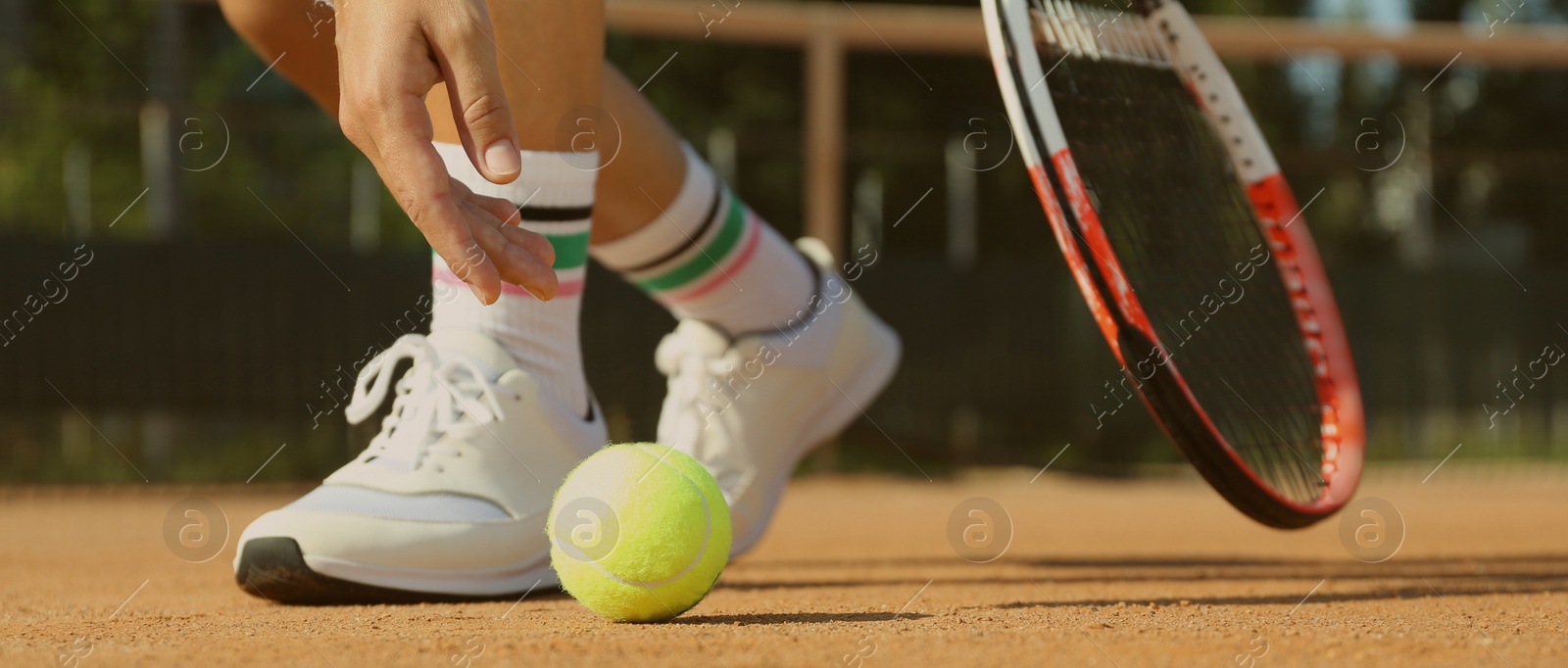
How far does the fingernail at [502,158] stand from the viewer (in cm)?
109

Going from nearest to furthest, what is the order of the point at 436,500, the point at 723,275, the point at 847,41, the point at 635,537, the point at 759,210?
the point at 635,537, the point at 436,500, the point at 723,275, the point at 847,41, the point at 759,210

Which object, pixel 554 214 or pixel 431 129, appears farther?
pixel 554 214

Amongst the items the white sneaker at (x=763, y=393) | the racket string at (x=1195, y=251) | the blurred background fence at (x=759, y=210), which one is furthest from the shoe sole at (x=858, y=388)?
the blurred background fence at (x=759, y=210)

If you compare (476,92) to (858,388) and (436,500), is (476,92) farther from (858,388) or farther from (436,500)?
(858,388)

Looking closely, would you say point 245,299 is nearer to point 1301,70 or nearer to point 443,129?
point 443,129

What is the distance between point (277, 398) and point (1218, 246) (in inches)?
132

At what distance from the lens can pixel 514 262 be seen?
1103mm

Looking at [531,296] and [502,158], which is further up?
[502,158]

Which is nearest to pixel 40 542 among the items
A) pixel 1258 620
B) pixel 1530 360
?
pixel 1258 620

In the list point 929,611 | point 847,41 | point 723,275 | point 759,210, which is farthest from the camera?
point 759,210

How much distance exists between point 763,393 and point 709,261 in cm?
20

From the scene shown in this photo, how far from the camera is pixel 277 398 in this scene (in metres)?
4.43

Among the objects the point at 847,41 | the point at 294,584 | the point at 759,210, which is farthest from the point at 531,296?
the point at 759,210

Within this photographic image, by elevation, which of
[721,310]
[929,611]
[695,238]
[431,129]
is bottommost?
[929,611]
